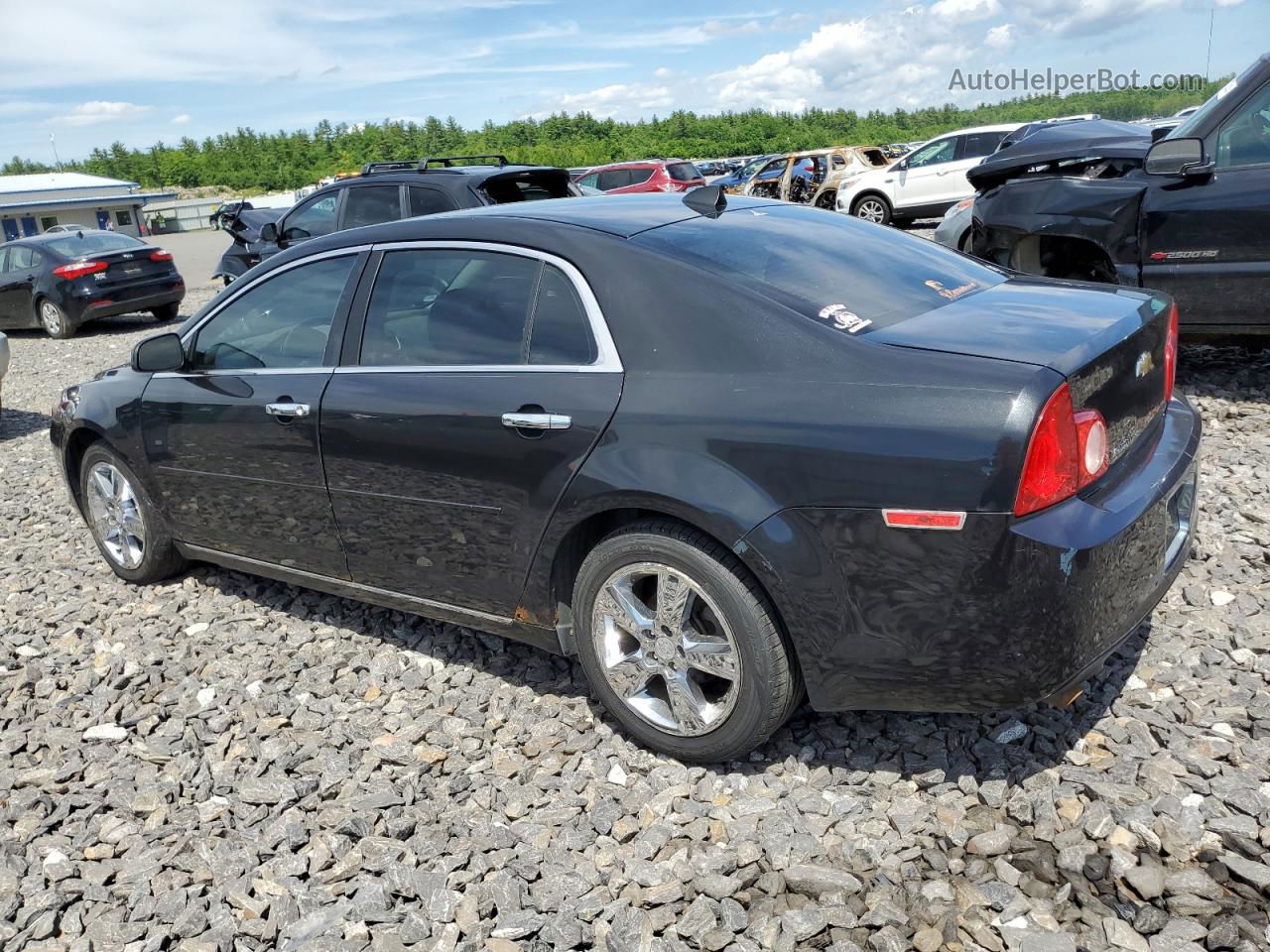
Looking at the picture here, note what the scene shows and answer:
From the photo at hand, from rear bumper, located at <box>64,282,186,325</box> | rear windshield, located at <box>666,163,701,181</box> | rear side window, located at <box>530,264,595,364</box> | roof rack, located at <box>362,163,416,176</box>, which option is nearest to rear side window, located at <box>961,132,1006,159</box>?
rear windshield, located at <box>666,163,701,181</box>

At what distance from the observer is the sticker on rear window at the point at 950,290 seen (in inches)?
131

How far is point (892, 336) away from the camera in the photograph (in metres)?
2.85

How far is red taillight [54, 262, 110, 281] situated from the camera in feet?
49.5

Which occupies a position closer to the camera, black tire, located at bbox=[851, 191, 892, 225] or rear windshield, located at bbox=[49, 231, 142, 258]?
rear windshield, located at bbox=[49, 231, 142, 258]

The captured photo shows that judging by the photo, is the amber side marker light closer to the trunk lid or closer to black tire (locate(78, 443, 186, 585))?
the trunk lid

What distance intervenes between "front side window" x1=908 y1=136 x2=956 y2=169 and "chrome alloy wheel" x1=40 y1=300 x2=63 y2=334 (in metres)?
14.7

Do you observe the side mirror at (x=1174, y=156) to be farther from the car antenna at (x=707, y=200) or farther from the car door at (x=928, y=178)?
the car door at (x=928, y=178)

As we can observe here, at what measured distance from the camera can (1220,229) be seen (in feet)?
19.0

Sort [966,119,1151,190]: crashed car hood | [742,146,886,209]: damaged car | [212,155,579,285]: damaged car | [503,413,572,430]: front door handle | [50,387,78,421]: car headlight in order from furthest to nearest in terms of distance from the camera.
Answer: [742,146,886,209]: damaged car → [212,155,579,285]: damaged car → [966,119,1151,190]: crashed car hood → [50,387,78,421]: car headlight → [503,413,572,430]: front door handle

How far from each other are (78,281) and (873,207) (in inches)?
544

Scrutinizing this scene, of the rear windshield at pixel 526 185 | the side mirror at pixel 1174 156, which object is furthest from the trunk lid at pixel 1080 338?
the rear windshield at pixel 526 185

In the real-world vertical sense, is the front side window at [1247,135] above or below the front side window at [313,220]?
above

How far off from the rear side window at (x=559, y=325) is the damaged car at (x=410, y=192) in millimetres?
A: 5139

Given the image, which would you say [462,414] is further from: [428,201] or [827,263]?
[428,201]
